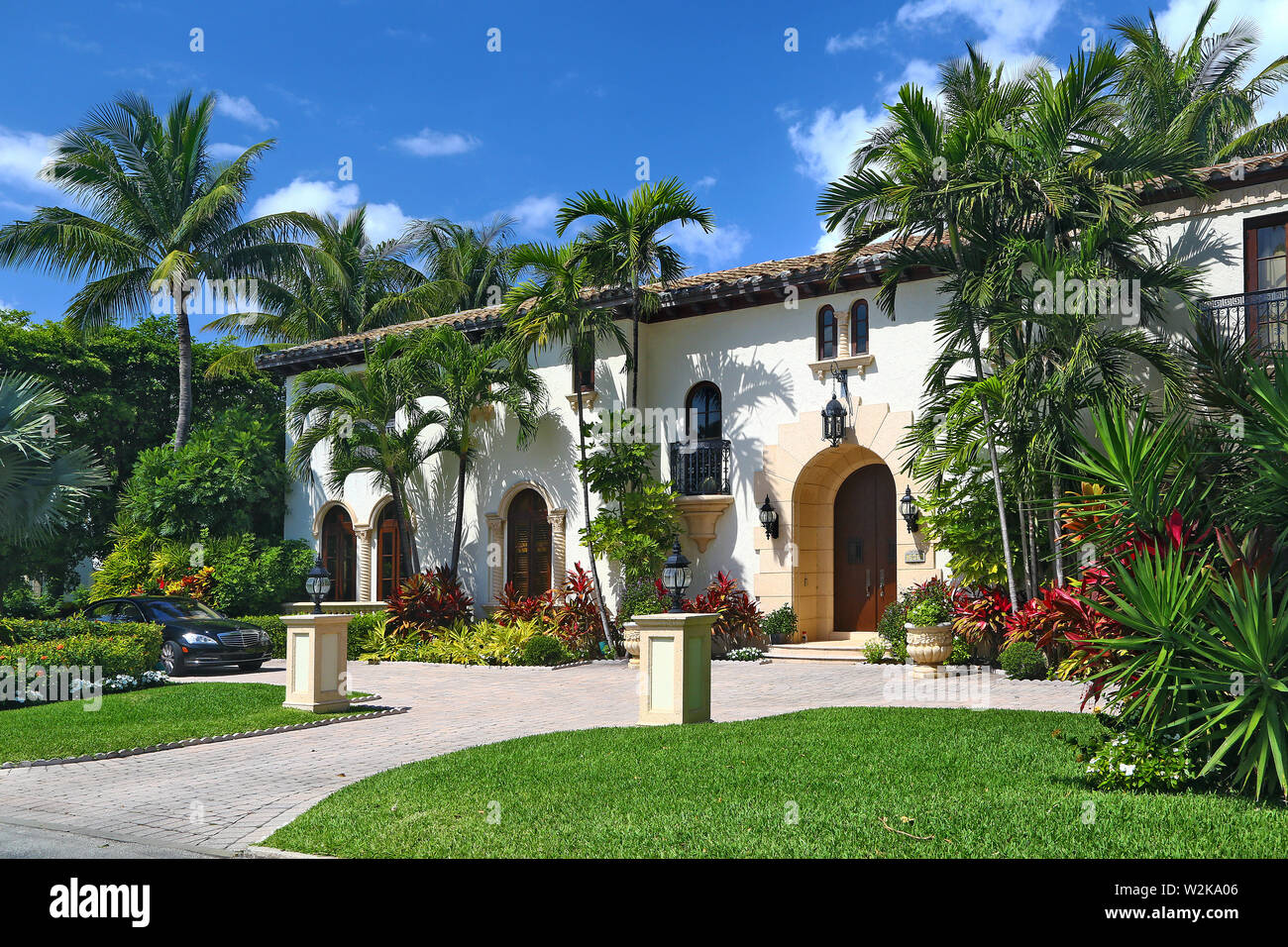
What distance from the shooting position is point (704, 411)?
2044 cm

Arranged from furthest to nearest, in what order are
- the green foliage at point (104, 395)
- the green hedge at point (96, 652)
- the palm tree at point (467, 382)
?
the green foliage at point (104, 395) < the palm tree at point (467, 382) < the green hedge at point (96, 652)

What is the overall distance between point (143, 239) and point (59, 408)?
18.8ft

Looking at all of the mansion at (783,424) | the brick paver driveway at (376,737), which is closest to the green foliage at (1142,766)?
the brick paver driveway at (376,737)

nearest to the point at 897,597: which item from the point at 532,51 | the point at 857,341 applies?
the point at 857,341

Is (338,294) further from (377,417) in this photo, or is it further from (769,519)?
(769,519)

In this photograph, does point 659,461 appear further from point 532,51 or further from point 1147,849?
point 1147,849

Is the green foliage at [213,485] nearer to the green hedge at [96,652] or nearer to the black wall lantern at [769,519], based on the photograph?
the green hedge at [96,652]

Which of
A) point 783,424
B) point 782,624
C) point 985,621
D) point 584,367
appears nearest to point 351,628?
point 584,367

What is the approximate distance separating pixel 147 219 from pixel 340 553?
932 cm

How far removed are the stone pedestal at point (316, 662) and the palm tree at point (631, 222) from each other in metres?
8.49

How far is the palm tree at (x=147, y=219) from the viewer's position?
24812 mm

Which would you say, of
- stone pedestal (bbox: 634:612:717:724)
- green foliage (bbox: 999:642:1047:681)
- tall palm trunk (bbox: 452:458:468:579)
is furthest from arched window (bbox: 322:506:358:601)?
green foliage (bbox: 999:642:1047:681)

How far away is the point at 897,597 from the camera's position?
18.2m

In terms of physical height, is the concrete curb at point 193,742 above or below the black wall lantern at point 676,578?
below
